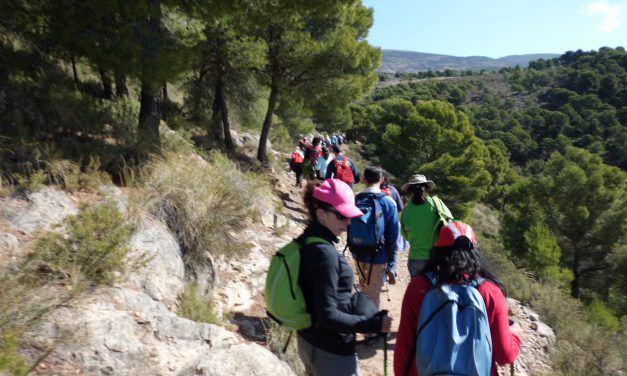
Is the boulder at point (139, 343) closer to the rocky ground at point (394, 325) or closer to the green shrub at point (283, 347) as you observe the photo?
the green shrub at point (283, 347)

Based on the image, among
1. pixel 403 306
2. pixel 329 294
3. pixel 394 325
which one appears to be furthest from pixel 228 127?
pixel 403 306

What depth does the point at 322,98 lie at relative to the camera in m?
12.2

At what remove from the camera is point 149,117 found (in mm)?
6340

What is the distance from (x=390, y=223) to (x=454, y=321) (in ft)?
7.39

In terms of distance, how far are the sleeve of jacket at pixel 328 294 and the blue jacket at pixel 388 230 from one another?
201 cm

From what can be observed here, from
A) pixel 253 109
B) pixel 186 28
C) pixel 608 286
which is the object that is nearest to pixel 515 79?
pixel 608 286

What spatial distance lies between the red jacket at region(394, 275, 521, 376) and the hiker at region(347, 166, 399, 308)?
190 cm

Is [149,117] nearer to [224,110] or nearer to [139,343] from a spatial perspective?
→ [139,343]

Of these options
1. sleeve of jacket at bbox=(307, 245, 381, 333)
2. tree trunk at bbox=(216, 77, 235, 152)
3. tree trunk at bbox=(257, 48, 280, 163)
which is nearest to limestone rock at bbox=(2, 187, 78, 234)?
sleeve of jacket at bbox=(307, 245, 381, 333)

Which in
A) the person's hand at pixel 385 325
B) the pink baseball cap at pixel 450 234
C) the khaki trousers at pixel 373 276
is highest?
the pink baseball cap at pixel 450 234

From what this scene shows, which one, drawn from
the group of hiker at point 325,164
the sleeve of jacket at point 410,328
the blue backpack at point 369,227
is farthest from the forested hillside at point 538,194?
the sleeve of jacket at point 410,328

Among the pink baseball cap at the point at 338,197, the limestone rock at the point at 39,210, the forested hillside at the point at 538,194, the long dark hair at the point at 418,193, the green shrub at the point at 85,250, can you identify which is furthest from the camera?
the forested hillside at the point at 538,194

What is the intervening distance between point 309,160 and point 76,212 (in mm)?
7122

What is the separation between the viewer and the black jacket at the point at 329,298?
1.95m
